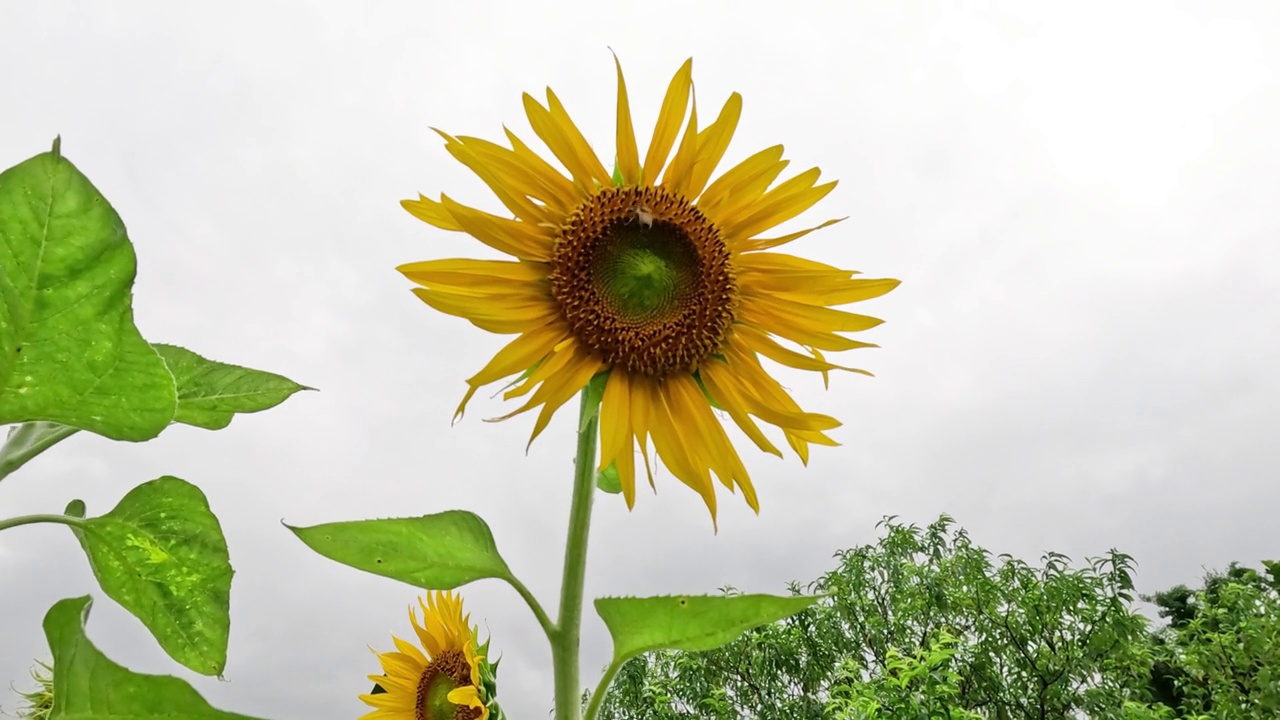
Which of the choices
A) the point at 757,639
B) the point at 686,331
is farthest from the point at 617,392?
the point at 757,639

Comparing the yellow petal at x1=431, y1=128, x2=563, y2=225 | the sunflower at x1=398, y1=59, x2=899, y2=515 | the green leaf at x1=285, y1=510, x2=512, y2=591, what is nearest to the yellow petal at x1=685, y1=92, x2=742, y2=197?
the sunflower at x1=398, y1=59, x2=899, y2=515

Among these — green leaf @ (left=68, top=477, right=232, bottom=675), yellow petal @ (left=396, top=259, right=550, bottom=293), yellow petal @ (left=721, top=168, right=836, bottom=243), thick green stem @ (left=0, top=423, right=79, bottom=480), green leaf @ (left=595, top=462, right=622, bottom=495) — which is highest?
yellow petal @ (left=721, top=168, right=836, bottom=243)

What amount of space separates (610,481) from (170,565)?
266 mm

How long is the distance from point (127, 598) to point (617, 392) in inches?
11.6

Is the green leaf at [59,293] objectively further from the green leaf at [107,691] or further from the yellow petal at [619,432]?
the yellow petal at [619,432]

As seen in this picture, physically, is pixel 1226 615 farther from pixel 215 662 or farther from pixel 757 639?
pixel 215 662

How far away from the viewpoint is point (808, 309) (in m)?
0.60

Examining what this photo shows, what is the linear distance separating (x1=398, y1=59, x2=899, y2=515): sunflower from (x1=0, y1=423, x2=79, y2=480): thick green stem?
8.8 inches

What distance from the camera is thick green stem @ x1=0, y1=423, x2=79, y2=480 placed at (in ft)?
1.18

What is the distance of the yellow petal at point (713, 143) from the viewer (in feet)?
1.95

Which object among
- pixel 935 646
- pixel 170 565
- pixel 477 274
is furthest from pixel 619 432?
pixel 935 646

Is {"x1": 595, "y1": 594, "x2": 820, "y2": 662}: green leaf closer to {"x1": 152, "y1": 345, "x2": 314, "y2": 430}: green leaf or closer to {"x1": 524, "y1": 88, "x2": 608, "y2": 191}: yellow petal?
{"x1": 152, "y1": 345, "x2": 314, "y2": 430}: green leaf

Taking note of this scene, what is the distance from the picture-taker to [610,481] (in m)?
0.55

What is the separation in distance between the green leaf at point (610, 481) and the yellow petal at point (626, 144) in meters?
0.22
